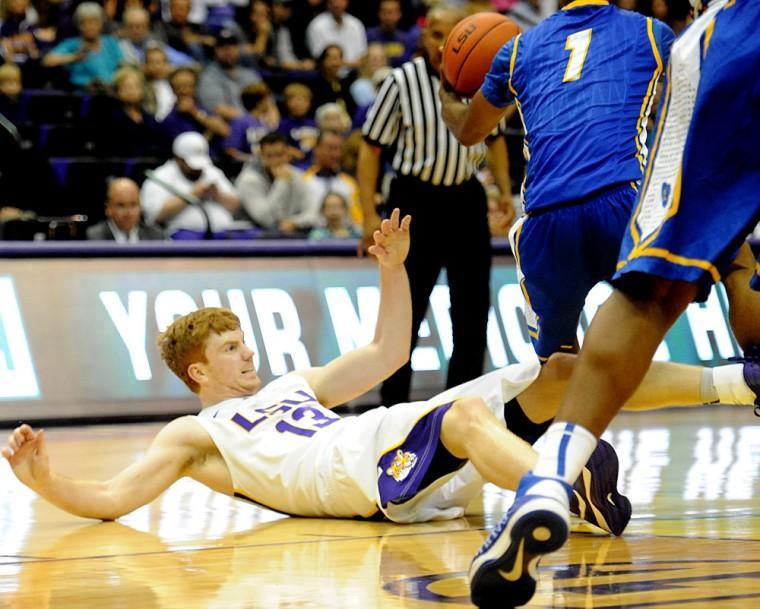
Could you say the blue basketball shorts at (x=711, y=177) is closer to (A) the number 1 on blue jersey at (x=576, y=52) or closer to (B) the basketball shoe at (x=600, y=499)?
(B) the basketball shoe at (x=600, y=499)

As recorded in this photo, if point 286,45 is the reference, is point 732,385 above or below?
above

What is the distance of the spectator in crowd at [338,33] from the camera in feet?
45.5

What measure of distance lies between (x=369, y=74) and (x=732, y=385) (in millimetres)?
9341

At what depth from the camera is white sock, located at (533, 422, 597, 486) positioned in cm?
288

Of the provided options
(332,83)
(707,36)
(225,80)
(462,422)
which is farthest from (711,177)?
(332,83)

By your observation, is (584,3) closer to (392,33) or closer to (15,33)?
(15,33)

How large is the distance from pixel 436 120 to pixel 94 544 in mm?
3610

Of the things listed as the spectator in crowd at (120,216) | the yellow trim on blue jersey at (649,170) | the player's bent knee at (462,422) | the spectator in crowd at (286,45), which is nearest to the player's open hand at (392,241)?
the player's bent knee at (462,422)

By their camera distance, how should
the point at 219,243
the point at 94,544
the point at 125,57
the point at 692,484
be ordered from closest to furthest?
the point at 94,544
the point at 692,484
the point at 219,243
the point at 125,57

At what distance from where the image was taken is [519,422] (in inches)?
177

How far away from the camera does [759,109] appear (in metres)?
2.96

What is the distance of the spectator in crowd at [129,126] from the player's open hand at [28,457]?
6886 millimetres

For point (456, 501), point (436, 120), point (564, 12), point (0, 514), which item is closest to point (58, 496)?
point (0, 514)

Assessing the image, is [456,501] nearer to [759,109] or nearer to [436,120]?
[759,109]
